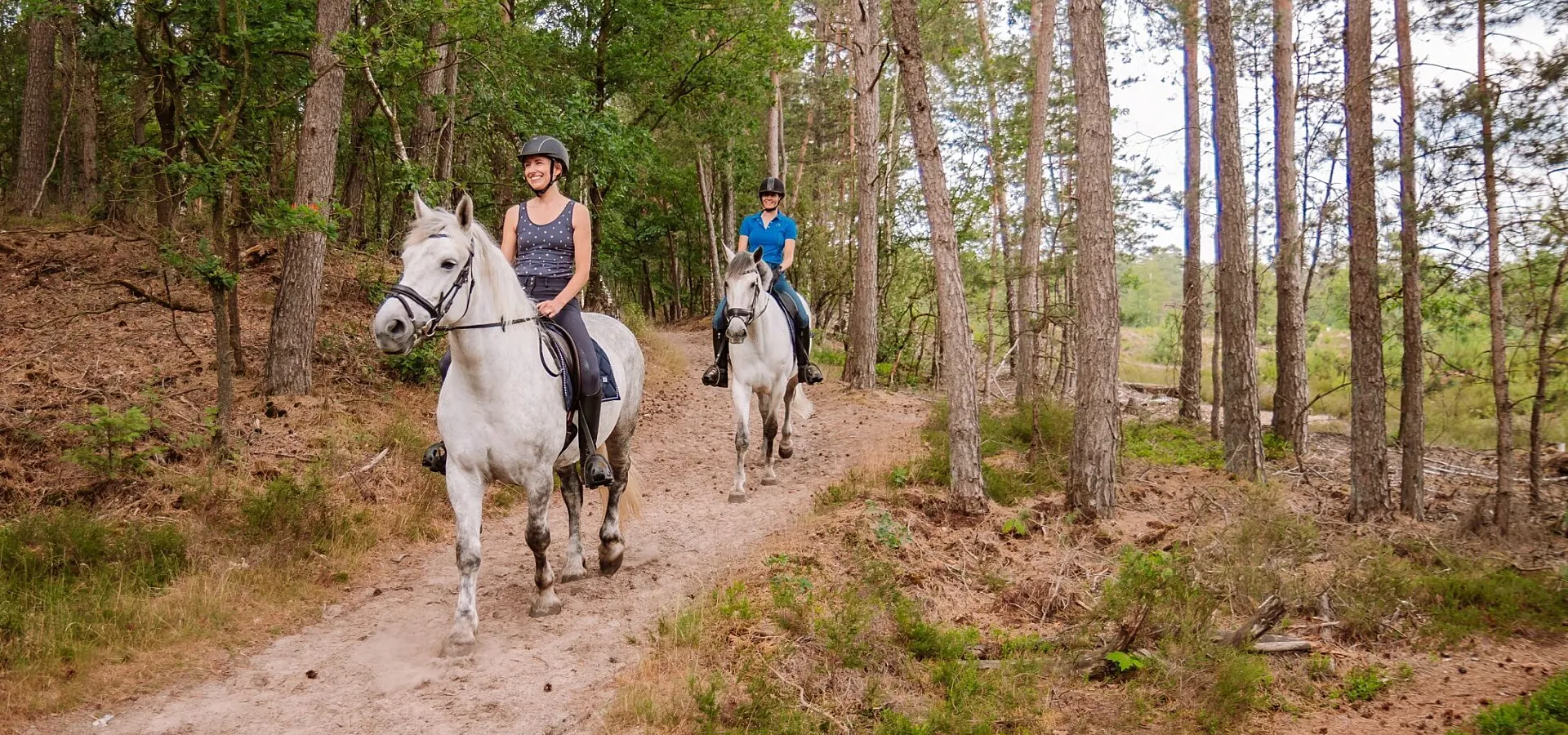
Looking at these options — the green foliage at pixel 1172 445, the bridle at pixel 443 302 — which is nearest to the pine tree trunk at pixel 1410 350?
the green foliage at pixel 1172 445

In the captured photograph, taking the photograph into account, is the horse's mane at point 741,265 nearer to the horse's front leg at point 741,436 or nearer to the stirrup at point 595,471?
the horse's front leg at point 741,436

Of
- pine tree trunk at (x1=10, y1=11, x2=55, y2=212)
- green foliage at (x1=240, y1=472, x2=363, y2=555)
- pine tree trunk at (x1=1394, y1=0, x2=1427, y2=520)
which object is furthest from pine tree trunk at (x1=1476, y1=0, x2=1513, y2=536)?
pine tree trunk at (x1=10, y1=11, x2=55, y2=212)

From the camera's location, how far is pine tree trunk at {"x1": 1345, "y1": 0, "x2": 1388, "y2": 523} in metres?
8.80

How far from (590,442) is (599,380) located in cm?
50

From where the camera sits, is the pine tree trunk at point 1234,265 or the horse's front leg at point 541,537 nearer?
the horse's front leg at point 541,537

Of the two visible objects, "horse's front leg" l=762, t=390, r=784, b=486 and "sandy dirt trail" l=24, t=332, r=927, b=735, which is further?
"horse's front leg" l=762, t=390, r=784, b=486

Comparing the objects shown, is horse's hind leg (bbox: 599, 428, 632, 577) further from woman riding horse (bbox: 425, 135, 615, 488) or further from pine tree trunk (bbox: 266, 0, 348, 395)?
pine tree trunk (bbox: 266, 0, 348, 395)

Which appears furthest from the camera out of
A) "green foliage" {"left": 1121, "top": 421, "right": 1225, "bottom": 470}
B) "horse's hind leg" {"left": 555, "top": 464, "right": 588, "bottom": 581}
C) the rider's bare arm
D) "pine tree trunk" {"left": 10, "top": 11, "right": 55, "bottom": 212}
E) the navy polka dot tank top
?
"pine tree trunk" {"left": 10, "top": 11, "right": 55, "bottom": 212}

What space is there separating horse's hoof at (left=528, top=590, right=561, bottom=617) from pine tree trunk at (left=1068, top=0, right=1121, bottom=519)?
516 cm

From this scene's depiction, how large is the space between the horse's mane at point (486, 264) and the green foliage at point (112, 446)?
387cm

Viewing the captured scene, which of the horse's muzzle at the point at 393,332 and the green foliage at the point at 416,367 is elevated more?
the horse's muzzle at the point at 393,332

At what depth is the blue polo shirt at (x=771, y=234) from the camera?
10477 millimetres

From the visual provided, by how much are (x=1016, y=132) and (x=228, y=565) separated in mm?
18272

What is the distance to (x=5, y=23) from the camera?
20.2 metres
